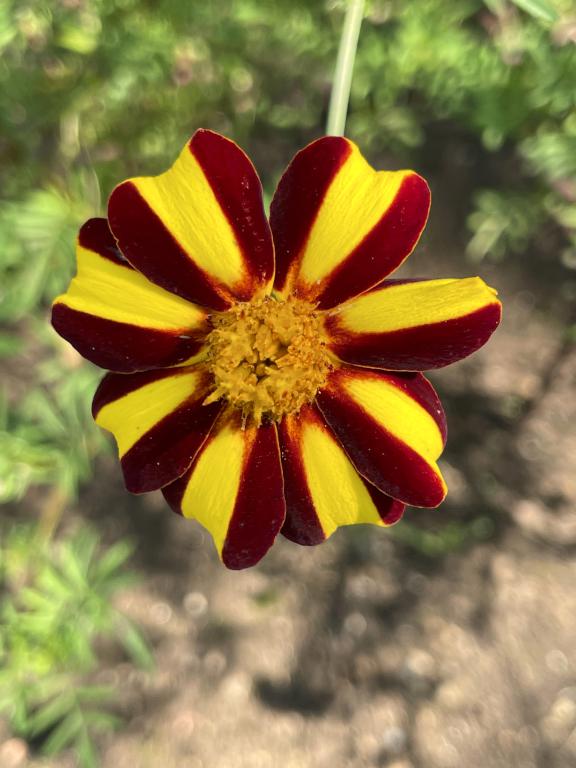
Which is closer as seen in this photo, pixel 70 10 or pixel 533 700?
pixel 70 10

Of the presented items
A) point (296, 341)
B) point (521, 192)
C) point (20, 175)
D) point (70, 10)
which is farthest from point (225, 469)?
point (521, 192)

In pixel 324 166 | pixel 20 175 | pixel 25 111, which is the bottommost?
pixel 20 175

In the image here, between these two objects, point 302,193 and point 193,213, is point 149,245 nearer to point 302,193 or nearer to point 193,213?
point 193,213

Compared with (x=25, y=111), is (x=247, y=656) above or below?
below

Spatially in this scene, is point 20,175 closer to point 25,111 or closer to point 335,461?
point 25,111

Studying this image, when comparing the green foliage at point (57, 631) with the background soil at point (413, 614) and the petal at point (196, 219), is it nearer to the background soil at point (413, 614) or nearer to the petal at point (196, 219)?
the background soil at point (413, 614)

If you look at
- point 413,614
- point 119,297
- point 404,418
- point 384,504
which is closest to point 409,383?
point 404,418

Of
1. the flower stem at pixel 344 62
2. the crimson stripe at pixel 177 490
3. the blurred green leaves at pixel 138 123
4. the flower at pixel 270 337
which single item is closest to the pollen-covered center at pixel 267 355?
the flower at pixel 270 337

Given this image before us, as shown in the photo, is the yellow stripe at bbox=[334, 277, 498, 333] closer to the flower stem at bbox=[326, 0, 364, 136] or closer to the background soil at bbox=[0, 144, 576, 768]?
the flower stem at bbox=[326, 0, 364, 136]
